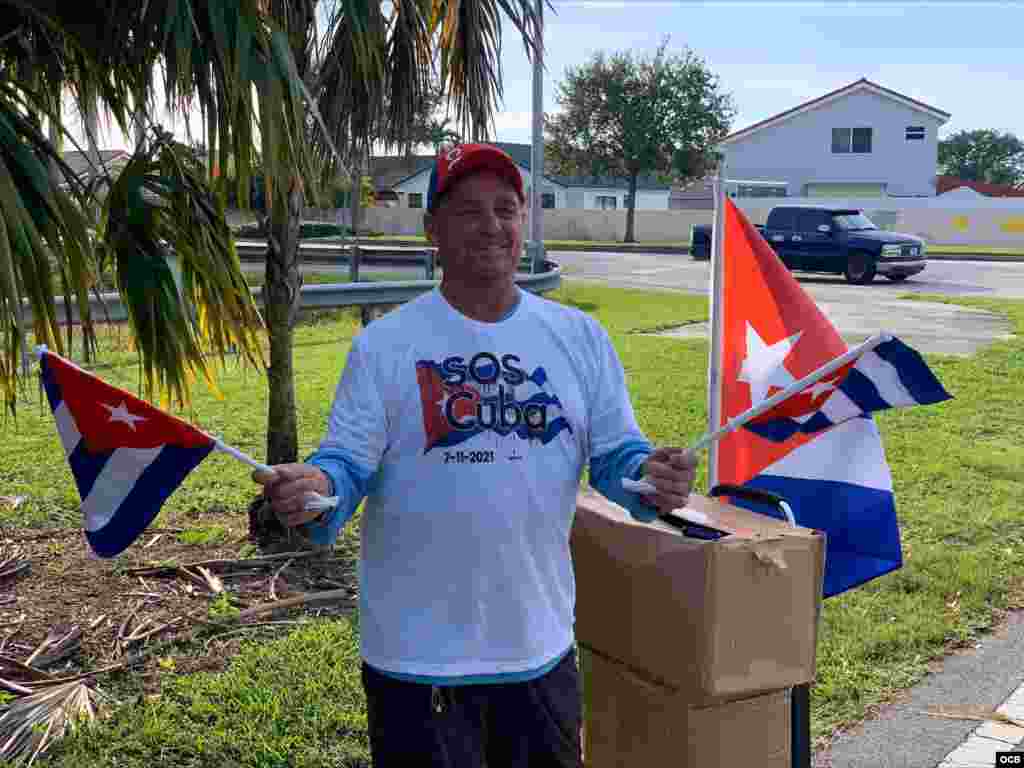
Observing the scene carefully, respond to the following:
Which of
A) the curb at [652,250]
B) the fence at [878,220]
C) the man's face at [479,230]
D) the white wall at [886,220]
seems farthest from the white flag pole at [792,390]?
the white wall at [886,220]

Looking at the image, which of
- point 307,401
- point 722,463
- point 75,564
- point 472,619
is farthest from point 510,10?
point 307,401

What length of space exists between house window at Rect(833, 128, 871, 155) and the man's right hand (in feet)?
176

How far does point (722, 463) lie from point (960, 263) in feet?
91.8

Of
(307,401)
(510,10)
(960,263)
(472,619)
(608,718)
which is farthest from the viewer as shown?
(960,263)

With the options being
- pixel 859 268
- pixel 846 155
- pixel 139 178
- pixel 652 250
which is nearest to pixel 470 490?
pixel 139 178

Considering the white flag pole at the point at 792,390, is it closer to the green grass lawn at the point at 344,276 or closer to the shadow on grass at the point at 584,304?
the shadow on grass at the point at 584,304

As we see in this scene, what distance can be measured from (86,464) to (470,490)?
0.80 metres

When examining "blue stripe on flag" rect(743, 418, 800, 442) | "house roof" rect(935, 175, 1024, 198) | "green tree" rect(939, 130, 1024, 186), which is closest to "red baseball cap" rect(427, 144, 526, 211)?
"blue stripe on flag" rect(743, 418, 800, 442)

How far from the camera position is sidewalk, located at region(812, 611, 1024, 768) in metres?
3.65

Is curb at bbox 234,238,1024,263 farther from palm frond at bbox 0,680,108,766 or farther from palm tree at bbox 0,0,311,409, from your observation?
palm frond at bbox 0,680,108,766

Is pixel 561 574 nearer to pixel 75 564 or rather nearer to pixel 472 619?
pixel 472 619

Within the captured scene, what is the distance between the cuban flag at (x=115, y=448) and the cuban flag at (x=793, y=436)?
4.30 ft

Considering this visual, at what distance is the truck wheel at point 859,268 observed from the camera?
22.9 metres

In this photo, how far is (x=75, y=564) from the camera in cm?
530
